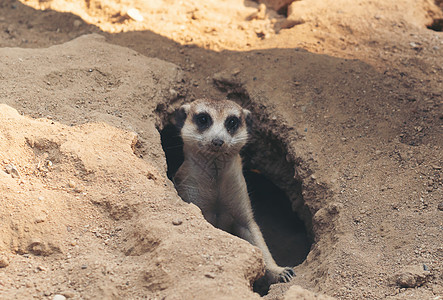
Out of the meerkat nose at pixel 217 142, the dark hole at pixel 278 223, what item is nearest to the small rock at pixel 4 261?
Result: the meerkat nose at pixel 217 142

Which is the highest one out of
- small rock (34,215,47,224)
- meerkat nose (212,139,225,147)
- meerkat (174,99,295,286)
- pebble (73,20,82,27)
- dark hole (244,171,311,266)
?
pebble (73,20,82,27)

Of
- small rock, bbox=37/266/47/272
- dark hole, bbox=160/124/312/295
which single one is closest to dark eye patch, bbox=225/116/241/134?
dark hole, bbox=160/124/312/295

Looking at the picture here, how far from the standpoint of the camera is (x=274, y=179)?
225 inches

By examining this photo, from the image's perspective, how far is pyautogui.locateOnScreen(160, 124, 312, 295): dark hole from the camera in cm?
553

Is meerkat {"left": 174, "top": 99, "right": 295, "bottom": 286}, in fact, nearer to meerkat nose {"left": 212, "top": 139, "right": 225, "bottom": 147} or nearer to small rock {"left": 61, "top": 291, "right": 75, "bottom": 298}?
meerkat nose {"left": 212, "top": 139, "right": 225, "bottom": 147}

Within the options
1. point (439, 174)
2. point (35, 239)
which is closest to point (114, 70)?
point (35, 239)

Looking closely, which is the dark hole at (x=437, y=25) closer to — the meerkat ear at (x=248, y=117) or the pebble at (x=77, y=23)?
the meerkat ear at (x=248, y=117)

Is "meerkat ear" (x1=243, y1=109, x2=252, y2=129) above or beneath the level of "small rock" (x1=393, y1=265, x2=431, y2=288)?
above

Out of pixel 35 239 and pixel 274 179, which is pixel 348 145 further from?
pixel 35 239

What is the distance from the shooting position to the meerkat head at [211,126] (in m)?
4.28

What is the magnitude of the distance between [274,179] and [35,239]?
3.57 m

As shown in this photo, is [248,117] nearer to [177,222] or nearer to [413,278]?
[177,222]

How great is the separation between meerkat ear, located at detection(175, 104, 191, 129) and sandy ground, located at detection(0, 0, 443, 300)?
153mm

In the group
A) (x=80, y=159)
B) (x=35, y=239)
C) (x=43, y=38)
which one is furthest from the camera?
(x=43, y=38)
